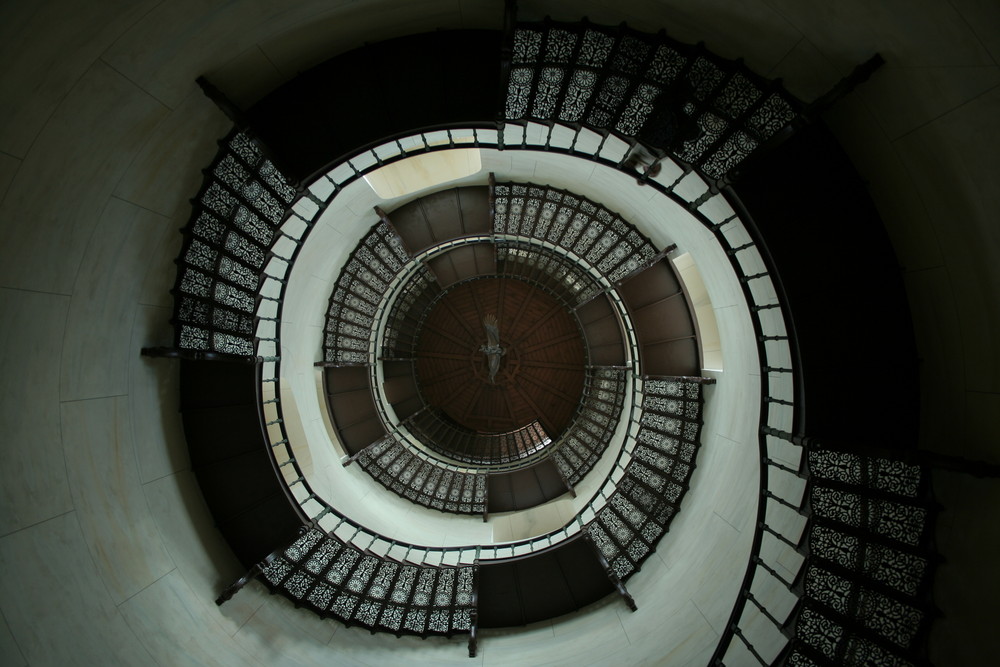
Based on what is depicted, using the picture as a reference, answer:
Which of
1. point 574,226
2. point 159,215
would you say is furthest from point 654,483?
point 159,215

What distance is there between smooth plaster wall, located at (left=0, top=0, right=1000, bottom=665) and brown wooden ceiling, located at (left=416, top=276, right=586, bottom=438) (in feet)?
30.3

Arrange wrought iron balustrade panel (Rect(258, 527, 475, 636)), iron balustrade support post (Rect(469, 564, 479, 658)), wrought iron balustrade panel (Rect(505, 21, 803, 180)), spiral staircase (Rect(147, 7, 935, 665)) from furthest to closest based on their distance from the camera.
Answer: iron balustrade support post (Rect(469, 564, 479, 658)), wrought iron balustrade panel (Rect(258, 527, 475, 636)), spiral staircase (Rect(147, 7, 935, 665)), wrought iron balustrade panel (Rect(505, 21, 803, 180))

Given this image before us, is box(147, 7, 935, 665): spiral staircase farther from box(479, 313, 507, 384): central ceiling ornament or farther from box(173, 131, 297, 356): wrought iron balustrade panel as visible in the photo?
box(479, 313, 507, 384): central ceiling ornament

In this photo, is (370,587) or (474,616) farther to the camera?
(474,616)

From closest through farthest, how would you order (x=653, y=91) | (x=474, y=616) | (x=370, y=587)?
(x=653, y=91) → (x=370, y=587) → (x=474, y=616)

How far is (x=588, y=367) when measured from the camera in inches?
508

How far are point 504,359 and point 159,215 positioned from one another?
37.8 ft

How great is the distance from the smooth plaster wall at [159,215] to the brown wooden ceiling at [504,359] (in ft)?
30.3

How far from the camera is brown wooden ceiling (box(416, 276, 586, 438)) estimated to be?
14.8 metres

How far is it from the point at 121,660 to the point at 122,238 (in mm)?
6021

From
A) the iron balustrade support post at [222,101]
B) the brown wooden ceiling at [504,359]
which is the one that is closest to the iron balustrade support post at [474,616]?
the brown wooden ceiling at [504,359]

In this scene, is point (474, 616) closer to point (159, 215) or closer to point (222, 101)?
point (159, 215)

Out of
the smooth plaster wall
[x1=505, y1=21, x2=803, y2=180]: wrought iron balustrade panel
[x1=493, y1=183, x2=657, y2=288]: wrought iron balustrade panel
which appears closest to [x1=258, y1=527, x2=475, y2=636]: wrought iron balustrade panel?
the smooth plaster wall

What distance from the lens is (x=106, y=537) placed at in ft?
19.1
